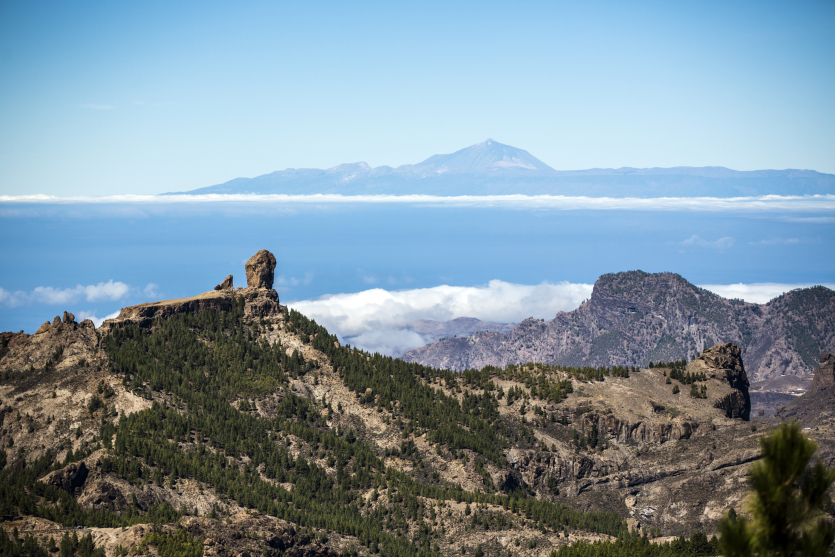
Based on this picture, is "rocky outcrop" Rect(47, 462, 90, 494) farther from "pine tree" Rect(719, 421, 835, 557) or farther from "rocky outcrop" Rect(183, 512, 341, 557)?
"pine tree" Rect(719, 421, 835, 557)

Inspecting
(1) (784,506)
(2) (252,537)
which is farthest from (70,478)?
(1) (784,506)

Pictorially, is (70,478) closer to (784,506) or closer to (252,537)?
(252,537)

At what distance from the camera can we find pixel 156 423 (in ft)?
631

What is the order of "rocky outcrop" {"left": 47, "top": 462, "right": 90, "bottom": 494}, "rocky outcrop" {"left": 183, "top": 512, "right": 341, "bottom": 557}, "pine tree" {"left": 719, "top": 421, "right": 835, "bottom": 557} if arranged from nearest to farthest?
"pine tree" {"left": 719, "top": 421, "right": 835, "bottom": 557}
"rocky outcrop" {"left": 183, "top": 512, "right": 341, "bottom": 557}
"rocky outcrop" {"left": 47, "top": 462, "right": 90, "bottom": 494}

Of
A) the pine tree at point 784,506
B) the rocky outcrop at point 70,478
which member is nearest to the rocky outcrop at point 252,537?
the rocky outcrop at point 70,478

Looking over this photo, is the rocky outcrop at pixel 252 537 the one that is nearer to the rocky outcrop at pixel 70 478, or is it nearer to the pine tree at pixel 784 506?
the rocky outcrop at pixel 70 478

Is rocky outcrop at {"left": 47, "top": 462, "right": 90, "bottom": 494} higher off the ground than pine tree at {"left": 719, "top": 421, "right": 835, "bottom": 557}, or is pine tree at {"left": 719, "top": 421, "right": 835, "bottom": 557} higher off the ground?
pine tree at {"left": 719, "top": 421, "right": 835, "bottom": 557}

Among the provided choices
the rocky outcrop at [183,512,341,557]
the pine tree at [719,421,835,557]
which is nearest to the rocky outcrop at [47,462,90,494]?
the rocky outcrop at [183,512,341,557]

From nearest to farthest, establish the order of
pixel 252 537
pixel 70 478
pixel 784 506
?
pixel 784 506 → pixel 252 537 → pixel 70 478

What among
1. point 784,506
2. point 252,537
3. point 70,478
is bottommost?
point 252,537

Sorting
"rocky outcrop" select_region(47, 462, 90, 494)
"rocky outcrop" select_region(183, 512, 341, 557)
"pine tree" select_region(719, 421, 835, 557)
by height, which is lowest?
"rocky outcrop" select_region(183, 512, 341, 557)

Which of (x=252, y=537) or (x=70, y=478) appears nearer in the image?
(x=252, y=537)

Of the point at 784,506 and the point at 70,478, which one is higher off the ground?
the point at 784,506

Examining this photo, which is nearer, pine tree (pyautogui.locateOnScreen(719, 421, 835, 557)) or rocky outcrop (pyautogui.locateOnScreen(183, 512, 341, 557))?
pine tree (pyautogui.locateOnScreen(719, 421, 835, 557))
